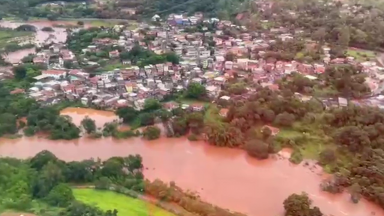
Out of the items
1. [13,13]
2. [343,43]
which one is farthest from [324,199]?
[13,13]

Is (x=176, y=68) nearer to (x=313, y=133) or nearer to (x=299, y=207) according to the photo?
(x=313, y=133)

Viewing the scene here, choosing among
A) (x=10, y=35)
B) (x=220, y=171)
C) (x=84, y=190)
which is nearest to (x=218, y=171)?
(x=220, y=171)

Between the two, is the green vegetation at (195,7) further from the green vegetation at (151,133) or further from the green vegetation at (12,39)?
the green vegetation at (151,133)

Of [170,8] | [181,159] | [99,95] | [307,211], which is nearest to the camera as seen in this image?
[307,211]

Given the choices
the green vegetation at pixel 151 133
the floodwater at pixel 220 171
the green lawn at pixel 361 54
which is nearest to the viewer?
the floodwater at pixel 220 171

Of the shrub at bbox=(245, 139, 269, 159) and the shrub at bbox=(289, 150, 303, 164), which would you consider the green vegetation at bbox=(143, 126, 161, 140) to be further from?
the shrub at bbox=(289, 150, 303, 164)

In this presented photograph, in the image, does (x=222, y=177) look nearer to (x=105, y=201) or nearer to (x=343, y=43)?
(x=105, y=201)

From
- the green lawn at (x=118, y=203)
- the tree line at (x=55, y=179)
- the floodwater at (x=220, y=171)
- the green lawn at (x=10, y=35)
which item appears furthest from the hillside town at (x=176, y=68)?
the green lawn at (x=118, y=203)
